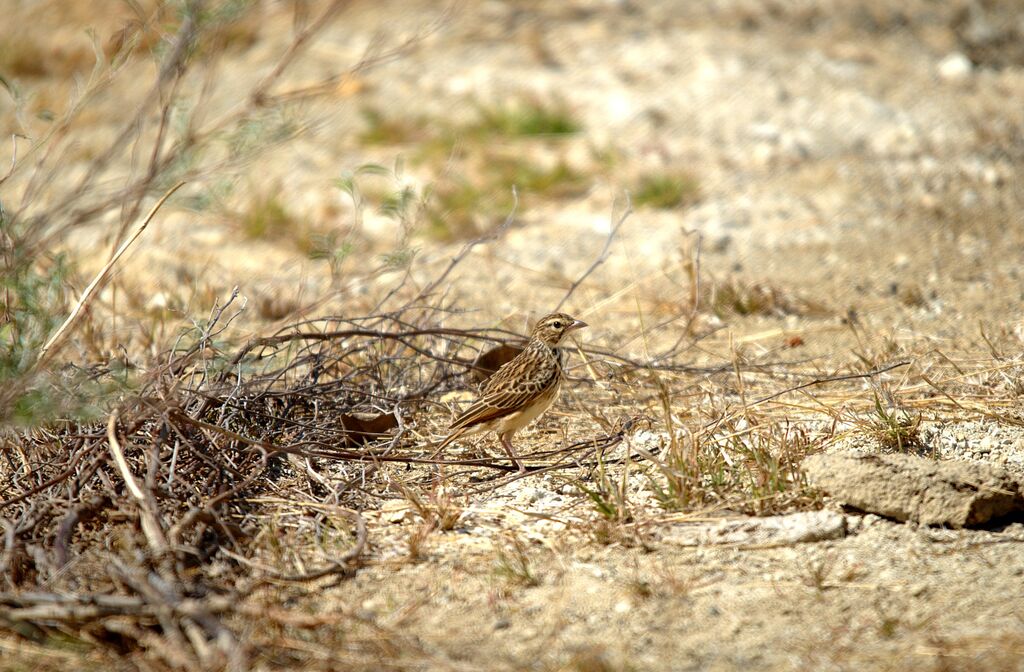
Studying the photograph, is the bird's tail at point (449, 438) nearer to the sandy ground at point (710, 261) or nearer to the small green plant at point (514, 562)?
the sandy ground at point (710, 261)

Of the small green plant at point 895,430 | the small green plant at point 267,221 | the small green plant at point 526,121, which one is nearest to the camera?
the small green plant at point 895,430

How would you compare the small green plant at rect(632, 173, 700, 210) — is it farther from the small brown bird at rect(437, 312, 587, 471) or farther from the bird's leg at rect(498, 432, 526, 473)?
the bird's leg at rect(498, 432, 526, 473)

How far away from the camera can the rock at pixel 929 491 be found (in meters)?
3.95

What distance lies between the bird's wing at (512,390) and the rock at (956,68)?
592cm

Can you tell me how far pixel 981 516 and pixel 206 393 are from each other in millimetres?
3001

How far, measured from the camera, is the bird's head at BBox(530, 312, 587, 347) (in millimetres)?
5113

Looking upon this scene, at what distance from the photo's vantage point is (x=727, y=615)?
11.6ft

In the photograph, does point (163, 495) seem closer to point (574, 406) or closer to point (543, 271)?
point (574, 406)

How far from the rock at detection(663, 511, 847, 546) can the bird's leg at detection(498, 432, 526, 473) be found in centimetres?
81

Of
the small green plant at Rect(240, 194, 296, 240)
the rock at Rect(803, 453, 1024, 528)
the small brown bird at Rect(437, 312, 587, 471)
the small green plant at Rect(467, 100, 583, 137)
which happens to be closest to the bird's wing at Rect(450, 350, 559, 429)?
the small brown bird at Rect(437, 312, 587, 471)

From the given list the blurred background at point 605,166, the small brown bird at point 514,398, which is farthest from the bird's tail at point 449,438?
the blurred background at point 605,166

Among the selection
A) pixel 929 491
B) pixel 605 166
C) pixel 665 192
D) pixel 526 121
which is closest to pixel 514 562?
pixel 929 491

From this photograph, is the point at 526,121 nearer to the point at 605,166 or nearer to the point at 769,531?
the point at 605,166

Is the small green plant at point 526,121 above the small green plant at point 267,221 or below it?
above
